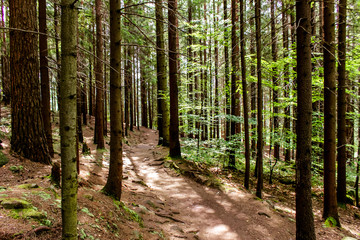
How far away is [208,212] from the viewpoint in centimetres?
646

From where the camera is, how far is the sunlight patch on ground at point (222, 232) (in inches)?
208

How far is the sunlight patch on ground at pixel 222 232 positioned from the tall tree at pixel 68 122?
4142 millimetres

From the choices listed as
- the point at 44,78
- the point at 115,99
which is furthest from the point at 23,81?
the point at 115,99

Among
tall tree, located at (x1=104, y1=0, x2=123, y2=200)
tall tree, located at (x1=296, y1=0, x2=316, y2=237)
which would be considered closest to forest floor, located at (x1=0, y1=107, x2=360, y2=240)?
tall tree, located at (x1=104, y1=0, x2=123, y2=200)

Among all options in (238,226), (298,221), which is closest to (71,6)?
(298,221)

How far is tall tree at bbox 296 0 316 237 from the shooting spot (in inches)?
158

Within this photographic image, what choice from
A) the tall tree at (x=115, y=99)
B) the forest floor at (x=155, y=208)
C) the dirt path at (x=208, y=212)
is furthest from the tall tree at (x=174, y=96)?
the tall tree at (x=115, y=99)

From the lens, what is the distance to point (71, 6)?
7.07ft

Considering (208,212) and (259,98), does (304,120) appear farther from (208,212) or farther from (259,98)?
(208,212)

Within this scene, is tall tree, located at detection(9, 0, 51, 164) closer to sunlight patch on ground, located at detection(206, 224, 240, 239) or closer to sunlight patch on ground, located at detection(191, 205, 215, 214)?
sunlight patch on ground, located at detection(191, 205, 215, 214)

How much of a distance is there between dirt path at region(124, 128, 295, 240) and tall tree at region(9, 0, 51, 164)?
3.49 metres

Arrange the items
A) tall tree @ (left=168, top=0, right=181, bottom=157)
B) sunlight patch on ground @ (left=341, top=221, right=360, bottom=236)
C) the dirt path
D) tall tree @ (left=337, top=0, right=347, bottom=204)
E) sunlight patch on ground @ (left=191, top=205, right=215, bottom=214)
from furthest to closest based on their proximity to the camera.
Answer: tall tree @ (left=168, top=0, right=181, bottom=157)
tall tree @ (left=337, top=0, right=347, bottom=204)
sunlight patch on ground @ (left=341, top=221, right=360, bottom=236)
sunlight patch on ground @ (left=191, top=205, right=215, bottom=214)
the dirt path

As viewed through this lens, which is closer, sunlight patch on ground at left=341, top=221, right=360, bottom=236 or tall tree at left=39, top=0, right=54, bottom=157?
sunlight patch on ground at left=341, top=221, right=360, bottom=236

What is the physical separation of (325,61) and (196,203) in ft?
21.9
